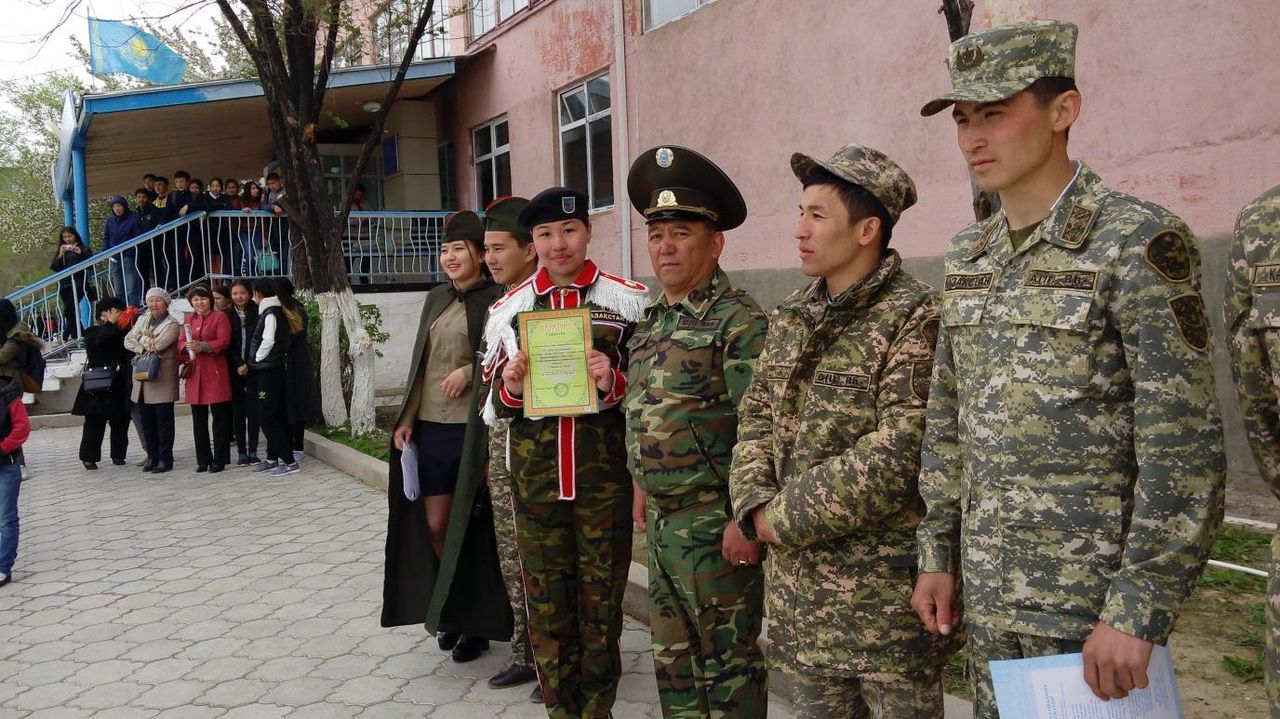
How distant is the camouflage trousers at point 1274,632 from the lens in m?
1.57

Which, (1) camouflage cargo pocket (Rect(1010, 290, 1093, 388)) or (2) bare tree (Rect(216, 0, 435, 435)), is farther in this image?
(2) bare tree (Rect(216, 0, 435, 435))

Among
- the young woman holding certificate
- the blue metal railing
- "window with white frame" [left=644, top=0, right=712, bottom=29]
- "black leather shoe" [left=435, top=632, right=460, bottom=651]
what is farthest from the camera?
the blue metal railing

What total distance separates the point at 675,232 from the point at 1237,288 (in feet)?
5.28

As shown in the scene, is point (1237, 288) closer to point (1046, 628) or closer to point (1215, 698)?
point (1046, 628)

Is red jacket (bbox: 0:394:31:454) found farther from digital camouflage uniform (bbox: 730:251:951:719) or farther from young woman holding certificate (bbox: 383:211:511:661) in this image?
digital camouflage uniform (bbox: 730:251:951:719)

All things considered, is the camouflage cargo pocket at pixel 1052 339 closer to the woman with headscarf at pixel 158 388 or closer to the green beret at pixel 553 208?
the green beret at pixel 553 208

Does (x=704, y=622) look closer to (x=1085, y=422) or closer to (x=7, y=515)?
(x=1085, y=422)

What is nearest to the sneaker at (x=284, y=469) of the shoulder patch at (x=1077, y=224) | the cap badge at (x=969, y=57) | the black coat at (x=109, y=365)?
the black coat at (x=109, y=365)

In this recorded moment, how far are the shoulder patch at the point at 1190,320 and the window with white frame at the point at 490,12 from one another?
45.2ft

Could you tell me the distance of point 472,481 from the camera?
4.08 metres

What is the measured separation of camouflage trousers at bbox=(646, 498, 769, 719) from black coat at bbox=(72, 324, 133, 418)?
29.1 ft

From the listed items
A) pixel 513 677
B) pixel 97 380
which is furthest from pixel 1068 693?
pixel 97 380

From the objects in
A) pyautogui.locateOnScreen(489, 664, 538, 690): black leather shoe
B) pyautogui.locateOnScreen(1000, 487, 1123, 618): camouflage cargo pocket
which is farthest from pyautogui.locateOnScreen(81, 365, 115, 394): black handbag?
pyautogui.locateOnScreen(1000, 487, 1123, 618): camouflage cargo pocket

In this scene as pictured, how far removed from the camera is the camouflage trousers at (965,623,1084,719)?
183cm
